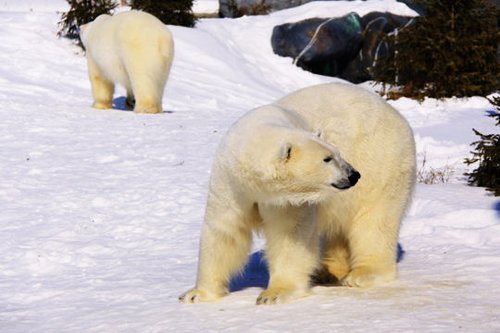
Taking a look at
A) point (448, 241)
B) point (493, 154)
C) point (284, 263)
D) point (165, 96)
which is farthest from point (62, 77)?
point (284, 263)

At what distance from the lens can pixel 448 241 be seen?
17.5 ft

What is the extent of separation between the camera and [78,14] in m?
15.3

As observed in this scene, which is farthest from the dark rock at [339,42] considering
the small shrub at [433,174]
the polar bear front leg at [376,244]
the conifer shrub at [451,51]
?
the polar bear front leg at [376,244]

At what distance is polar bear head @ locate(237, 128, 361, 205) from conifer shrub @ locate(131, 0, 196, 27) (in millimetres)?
13427

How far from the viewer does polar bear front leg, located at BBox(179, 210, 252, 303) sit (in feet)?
13.0

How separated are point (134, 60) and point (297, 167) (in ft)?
25.2

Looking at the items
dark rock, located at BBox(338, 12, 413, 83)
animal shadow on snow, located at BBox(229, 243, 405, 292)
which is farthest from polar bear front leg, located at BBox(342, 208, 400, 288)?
dark rock, located at BBox(338, 12, 413, 83)

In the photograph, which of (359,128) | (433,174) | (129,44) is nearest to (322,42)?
(129,44)

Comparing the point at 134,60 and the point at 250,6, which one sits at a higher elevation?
the point at 134,60

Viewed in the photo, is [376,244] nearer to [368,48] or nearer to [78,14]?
[78,14]

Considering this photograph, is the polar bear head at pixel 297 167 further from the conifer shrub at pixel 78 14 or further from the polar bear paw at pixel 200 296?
the conifer shrub at pixel 78 14

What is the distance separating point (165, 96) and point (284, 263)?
896cm

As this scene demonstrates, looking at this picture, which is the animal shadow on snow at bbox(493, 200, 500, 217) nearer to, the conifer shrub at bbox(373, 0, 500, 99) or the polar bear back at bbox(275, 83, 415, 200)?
the polar bear back at bbox(275, 83, 415, 200)

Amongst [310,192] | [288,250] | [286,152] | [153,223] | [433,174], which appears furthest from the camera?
[433,174]
